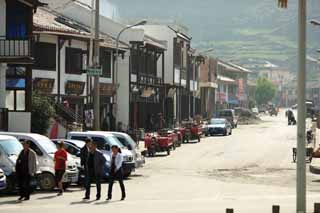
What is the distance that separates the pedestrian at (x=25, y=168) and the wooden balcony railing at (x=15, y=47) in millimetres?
16545

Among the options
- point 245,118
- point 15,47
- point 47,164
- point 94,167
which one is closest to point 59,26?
point 15,47

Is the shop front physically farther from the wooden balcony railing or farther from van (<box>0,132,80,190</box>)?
van (<box>0,132,80,190</box>)

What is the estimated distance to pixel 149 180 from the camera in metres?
34.5

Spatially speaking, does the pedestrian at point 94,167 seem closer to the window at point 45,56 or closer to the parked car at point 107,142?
the parked car at point 107,142

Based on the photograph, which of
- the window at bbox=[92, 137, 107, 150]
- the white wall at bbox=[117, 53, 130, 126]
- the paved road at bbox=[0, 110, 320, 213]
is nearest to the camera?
the paved road at bbox=[0, 110, 320, 213]

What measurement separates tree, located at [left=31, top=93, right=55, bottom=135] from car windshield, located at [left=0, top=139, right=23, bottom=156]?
712 inches

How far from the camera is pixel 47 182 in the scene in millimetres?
→ 28484

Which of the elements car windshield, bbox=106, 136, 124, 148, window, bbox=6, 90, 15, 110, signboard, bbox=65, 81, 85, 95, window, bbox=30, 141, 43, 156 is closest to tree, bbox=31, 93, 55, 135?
window, bbox=6, 90, 15, 110

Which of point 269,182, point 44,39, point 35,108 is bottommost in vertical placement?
point 269,182

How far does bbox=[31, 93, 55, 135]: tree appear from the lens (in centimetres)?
4619

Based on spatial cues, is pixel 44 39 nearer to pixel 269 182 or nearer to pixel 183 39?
pixel 269 182

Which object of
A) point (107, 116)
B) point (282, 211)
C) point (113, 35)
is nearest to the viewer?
point (282, 211)

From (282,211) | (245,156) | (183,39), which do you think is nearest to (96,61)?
(245,156)

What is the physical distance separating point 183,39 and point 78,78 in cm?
3458
